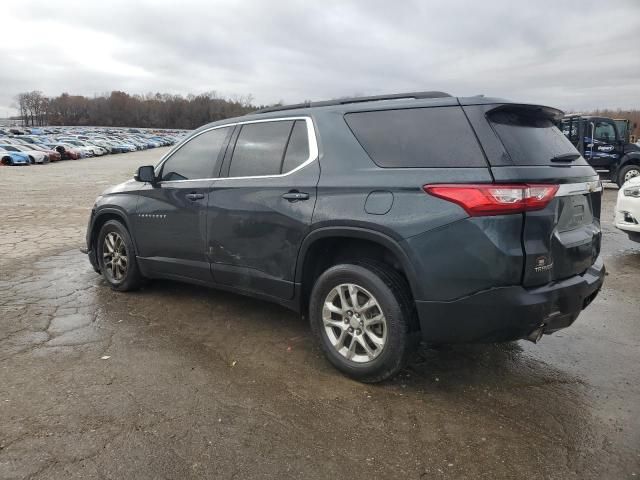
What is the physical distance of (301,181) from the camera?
11.8 feet

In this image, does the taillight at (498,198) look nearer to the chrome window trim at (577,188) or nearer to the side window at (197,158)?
the chrome window trim at (577,188)

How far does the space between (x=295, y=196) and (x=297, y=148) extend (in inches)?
15.7

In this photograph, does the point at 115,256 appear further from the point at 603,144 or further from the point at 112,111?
the point at 112,111

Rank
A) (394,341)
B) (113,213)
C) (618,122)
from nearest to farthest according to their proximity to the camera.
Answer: (394,341), (113,213), (618,122)

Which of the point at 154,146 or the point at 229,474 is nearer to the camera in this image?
the point at 229,474

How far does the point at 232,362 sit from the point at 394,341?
1247 mm

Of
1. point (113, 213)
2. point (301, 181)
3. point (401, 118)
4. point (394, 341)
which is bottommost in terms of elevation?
point (394, 341)

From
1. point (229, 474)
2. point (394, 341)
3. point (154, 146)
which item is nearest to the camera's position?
point (229, 474)

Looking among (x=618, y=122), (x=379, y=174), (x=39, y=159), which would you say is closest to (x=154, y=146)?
(x=39, y=159)

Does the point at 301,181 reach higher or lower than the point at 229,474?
higher

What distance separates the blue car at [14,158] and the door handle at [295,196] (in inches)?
1342

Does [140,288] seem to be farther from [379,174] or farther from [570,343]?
[570,343]

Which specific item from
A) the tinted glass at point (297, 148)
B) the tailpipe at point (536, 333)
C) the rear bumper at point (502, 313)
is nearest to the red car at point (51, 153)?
the tinted glass at point (297, 148)

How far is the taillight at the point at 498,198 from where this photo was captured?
2775 millimetres
